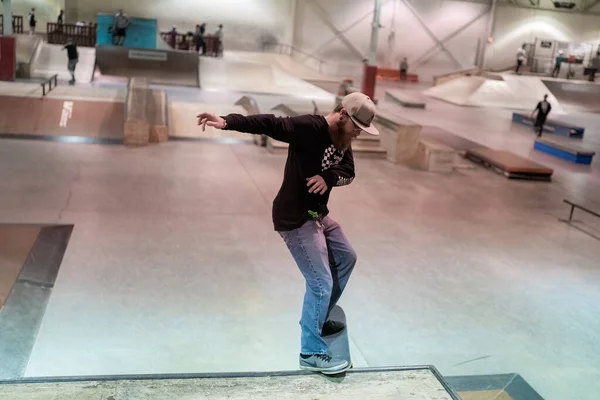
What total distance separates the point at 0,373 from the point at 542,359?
4647mm

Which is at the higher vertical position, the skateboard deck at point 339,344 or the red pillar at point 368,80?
the red pillar at point 368,80

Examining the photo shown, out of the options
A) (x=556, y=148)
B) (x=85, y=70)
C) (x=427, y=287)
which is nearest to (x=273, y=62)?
(x=85, y=70)

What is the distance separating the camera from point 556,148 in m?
16.7

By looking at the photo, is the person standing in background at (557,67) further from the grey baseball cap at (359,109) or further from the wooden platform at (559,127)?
the grey baseball cap at (359,109)

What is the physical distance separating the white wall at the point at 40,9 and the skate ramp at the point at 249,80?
1233 cm

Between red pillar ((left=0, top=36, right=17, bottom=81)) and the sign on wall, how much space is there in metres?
6.71

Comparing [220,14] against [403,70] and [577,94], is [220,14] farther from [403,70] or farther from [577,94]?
[577,94]

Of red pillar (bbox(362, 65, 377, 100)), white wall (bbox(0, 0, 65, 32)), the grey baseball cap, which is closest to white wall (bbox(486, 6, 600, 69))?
red pillar (bbox(362, 65, 377, 100))

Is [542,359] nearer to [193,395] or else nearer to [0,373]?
[193,395]

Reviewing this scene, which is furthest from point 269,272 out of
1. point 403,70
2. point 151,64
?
point 403,70

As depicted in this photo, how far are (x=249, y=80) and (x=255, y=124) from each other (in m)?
22.9

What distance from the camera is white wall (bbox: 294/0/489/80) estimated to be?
35.5m

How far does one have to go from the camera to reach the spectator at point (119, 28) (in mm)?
25081

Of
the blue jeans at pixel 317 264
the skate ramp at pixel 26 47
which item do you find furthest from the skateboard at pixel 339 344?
the skate ramp at pixel 26 47
